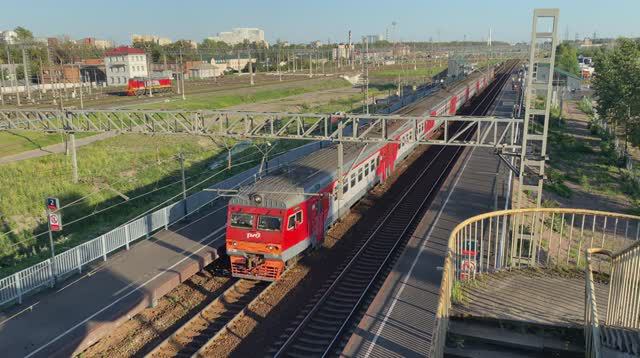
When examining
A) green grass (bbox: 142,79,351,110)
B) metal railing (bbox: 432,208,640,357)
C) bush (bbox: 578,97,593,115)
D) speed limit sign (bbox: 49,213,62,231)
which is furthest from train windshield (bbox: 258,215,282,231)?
bush (bbox: 578,97,593,115)

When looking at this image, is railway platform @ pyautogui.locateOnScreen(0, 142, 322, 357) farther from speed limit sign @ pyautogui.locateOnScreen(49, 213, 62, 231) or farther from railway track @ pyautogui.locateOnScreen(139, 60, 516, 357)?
speed limit sign @ pyautogui.locateOnScreen(49, 213, 62, 231)

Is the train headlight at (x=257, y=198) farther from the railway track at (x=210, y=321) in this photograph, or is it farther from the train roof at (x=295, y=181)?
the railway track at (x=210, y=321)

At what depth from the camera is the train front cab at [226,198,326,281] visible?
54.6 feet

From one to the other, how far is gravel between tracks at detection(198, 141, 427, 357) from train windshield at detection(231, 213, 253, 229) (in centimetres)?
225

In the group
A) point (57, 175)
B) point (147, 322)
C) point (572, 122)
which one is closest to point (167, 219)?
point (147, 322)

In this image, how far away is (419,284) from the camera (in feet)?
49.4

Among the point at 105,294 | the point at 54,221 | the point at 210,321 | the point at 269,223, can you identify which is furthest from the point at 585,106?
the point at 54,221

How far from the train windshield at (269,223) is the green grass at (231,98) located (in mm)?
38594

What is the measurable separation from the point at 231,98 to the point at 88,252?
4870cm

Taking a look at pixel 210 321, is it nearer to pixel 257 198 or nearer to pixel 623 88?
pixel 257 198

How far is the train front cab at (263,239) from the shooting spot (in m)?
16.6

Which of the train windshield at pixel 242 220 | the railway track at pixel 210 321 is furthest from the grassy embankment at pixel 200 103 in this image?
the railway track at pixel 210 321

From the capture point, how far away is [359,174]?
23.4m

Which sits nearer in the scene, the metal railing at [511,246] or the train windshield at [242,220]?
the metal railing at [511,246]
